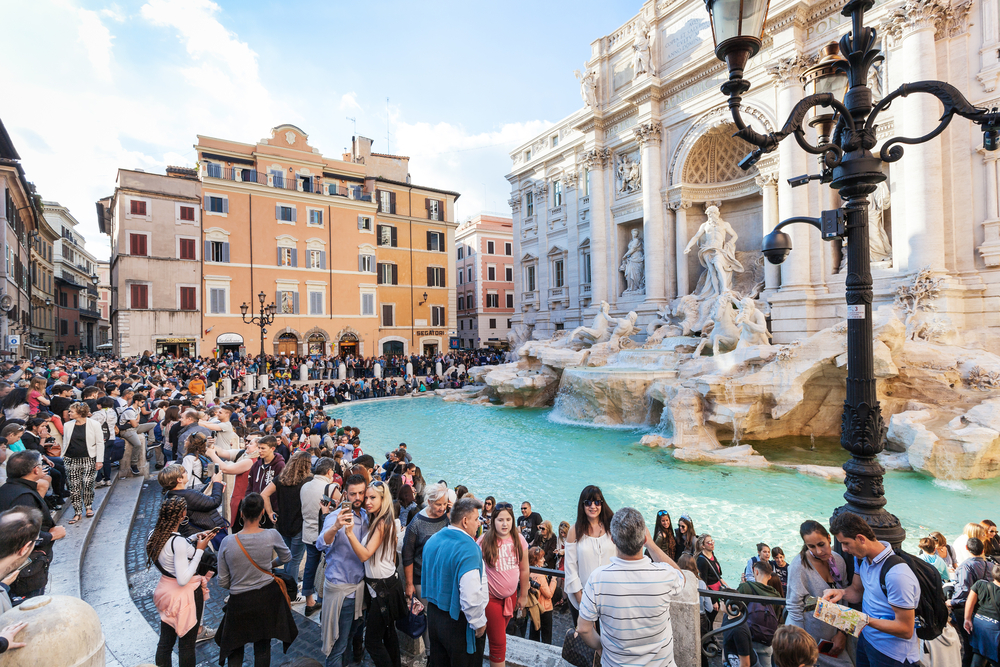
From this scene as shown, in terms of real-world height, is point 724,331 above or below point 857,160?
below

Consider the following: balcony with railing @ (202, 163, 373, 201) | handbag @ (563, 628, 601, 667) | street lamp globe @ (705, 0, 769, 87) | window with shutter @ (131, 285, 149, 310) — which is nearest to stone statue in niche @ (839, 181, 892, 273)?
street lamp globe @ (705, 0, 769, 87)

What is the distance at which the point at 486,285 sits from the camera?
39.8 meters

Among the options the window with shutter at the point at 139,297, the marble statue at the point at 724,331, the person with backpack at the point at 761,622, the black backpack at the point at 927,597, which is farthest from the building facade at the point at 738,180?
the window with shutter at the point at 139,297

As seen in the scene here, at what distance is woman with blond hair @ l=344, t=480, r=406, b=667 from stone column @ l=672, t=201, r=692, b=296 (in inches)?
699

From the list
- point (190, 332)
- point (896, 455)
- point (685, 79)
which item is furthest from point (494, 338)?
point (896, 455)

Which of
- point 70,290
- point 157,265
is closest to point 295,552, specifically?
point 157,265

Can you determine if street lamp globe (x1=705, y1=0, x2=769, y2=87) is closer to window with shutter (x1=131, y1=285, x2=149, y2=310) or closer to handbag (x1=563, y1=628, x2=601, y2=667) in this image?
handbag (x1=563, y1=628, x2=601, y2=667)

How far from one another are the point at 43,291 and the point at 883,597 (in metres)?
39.0

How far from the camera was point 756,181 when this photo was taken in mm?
16203

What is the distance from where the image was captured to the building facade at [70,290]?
34.6 meters

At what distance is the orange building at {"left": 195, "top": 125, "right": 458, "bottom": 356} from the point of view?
81.8 feet

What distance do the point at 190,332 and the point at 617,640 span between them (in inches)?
1055

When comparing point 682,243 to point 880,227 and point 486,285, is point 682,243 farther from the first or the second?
point 486,285

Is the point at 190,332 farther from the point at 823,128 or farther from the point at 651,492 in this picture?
the point at 823,128
